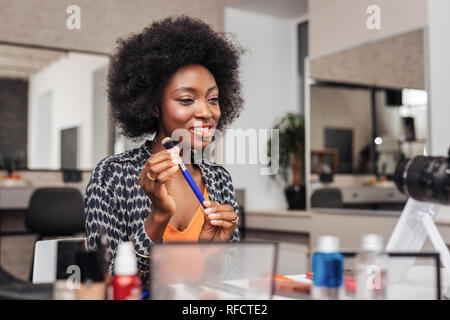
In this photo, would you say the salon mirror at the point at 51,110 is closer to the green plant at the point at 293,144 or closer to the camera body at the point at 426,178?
the green plant at the point at 293,144

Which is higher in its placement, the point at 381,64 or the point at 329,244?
the point at 381,64

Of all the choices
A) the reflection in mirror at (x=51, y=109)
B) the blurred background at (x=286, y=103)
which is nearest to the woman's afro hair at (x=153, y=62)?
the blurred background at (x=286, y=103)

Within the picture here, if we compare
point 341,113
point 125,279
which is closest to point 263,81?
point 341,113

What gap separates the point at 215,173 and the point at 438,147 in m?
1.38

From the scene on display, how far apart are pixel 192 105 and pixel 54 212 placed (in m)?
2.13

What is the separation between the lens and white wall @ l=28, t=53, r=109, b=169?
11.3 feet

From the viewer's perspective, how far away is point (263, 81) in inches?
154

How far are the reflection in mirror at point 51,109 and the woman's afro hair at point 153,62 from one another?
2.16 m

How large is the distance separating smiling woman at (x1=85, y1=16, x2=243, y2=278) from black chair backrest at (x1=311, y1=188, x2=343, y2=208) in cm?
173

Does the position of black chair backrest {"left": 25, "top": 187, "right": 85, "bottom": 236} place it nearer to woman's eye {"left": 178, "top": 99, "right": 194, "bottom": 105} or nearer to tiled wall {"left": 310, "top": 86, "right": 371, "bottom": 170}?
tiled wall {"left": 310, "top": 86, "right": 371, "bottom": 170}

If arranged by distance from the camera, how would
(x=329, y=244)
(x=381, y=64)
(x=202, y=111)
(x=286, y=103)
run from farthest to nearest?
(x=286, y=103), (x=381, y=64), (x=202, y=111), (x=329, y=244)
